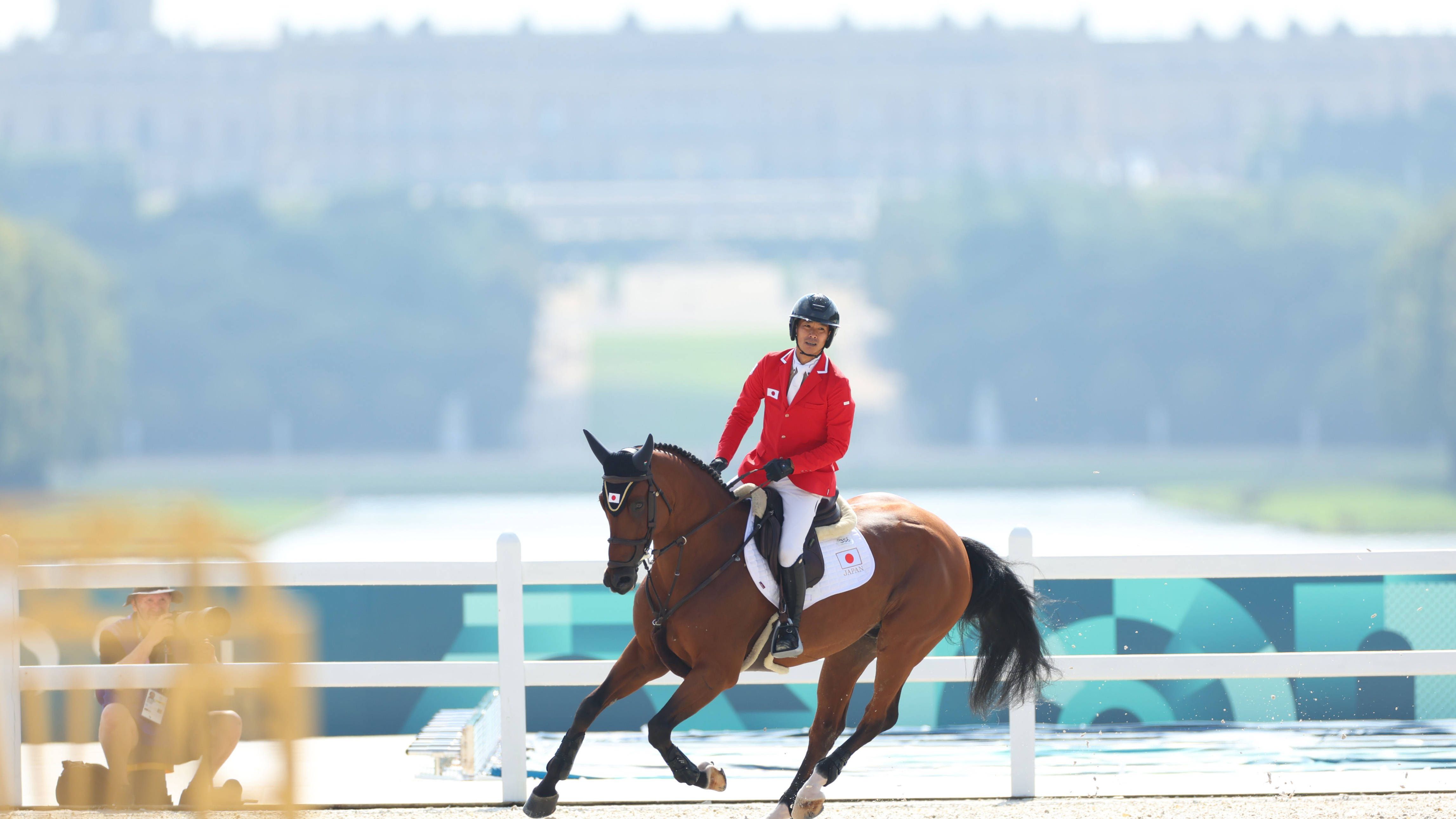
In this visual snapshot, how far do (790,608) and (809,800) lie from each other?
77 centimetres

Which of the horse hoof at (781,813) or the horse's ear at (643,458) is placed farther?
the horse hoof at (781,813)

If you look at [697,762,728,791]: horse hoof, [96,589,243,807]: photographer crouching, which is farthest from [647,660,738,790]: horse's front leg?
[96,589,243,807]: photographer crouching

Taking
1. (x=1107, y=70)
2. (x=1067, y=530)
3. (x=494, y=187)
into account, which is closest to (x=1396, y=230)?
(x=1067, y=530)

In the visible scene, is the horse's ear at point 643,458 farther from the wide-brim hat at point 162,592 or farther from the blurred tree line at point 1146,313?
the blurred tree line at point 1146,313

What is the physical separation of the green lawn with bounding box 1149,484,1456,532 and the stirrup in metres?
41.5

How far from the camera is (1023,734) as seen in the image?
26.3ft

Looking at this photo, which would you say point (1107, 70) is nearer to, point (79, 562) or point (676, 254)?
point (676, 254)

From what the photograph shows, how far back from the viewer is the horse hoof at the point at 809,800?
688 cm

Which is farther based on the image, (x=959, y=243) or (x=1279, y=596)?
(x=959, y=243)

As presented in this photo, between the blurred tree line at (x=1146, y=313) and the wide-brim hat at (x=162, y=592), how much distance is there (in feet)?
204

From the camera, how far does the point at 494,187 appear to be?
4311 inches

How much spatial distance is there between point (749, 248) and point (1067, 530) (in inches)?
2388

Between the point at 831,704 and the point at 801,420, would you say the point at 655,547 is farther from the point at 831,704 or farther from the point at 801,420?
the point at 831,704

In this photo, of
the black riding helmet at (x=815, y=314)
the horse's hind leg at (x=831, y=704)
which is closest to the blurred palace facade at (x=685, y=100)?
the horse's hind leg at (x=831, y=704)
